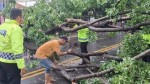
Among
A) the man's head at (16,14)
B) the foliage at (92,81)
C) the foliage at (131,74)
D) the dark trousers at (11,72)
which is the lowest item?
the foliage at (92,81)

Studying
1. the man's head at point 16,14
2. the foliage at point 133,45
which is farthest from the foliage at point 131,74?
the man's head at point 16,14

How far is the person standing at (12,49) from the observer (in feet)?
19.3

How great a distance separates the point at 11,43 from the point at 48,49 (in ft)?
7.38

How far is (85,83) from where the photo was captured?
6.87 m

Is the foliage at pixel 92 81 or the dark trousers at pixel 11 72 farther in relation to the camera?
the foliage at pixel 92 81

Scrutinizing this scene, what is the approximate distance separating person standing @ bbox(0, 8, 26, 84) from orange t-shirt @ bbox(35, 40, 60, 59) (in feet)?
6.51

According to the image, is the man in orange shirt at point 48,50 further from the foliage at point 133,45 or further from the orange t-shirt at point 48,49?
the foliage at point 133,45

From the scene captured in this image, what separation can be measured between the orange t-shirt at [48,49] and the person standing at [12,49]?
1985 millimetres

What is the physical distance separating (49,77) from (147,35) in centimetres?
332

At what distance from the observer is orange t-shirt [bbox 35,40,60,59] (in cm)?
820

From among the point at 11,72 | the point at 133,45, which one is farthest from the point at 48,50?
the point at 133,45

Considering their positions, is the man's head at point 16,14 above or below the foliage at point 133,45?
above

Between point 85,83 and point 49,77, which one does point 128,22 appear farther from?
point 49,77

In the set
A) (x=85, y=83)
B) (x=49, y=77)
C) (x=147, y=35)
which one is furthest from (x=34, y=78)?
(x=147, y=35)
